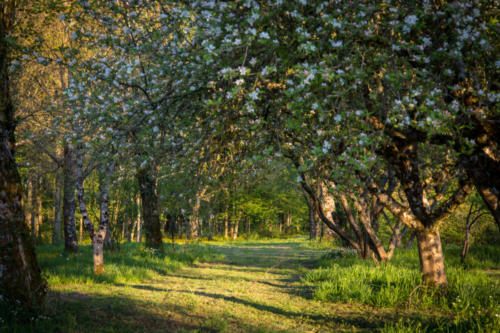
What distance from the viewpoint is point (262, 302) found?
9031 millimetres

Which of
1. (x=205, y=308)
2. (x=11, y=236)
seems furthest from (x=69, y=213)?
(x=11, y=236)

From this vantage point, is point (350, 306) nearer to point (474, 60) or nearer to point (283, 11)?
point (474, 60)

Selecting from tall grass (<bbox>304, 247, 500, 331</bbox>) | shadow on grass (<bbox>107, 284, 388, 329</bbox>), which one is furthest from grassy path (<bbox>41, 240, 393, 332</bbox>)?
tall grass (<bbox>304, 247, 500, 331</bbox>)

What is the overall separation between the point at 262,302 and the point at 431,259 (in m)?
3.96

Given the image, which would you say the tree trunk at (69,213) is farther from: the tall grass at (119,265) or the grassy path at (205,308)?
the grassy path at (205,308)

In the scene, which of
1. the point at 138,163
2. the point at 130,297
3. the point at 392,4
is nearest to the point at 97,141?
the point at 138,163

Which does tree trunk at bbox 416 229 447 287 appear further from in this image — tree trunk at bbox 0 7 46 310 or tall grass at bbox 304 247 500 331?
tree trunk at bbox 0 7 46 310

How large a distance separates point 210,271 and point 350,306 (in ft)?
24.1

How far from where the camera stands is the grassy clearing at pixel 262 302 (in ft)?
21.7

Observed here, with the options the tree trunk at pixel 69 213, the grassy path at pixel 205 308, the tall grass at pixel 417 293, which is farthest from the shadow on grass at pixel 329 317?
the tree trunk at pixel 69 213

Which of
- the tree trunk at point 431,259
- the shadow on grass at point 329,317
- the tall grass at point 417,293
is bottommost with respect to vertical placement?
the shadow on grass at point 329,317

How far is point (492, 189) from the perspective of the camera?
524 cm

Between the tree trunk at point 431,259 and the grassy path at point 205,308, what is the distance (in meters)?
1.31

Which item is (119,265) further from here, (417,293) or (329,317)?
(417,293)
